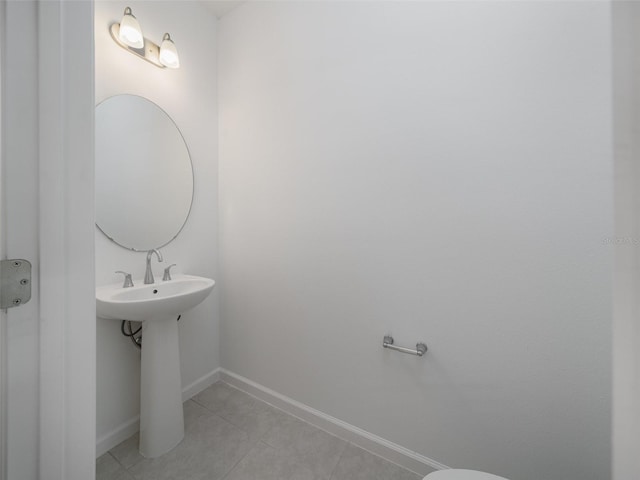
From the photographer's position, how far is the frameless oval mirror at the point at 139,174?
4.11 feet

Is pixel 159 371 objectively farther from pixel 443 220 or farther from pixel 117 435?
pixel 443 220

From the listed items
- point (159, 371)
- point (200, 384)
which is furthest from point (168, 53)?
point (200, 384)

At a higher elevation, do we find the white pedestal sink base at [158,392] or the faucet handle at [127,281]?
the faucet handle at [127,281]

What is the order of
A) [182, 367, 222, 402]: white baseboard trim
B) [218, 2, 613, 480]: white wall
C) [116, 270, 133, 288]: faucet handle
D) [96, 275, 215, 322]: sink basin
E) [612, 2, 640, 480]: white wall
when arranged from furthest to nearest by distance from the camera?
[182, 367, 222, 402]: white baseboard trim, [116, 270, 133, 288]: faucet handle, [96, 275, 215, 322]: sink basin, [218, 2, 613, 480]: white wall, [612, 2, 640, 480]: white wall

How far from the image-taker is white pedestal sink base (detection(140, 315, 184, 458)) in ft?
4.02

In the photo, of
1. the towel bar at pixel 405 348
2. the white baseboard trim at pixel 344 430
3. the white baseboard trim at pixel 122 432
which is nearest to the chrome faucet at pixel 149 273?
the white baseboard trim at pixel 122 432

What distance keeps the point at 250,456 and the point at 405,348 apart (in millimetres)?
931

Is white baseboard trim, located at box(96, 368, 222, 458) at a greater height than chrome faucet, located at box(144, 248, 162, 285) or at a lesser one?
lesser

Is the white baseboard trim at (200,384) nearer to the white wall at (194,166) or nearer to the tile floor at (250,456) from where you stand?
the white wall at (194,166)

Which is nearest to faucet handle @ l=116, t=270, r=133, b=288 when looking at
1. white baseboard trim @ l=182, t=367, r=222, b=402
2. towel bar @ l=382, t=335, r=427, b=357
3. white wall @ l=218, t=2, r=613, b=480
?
white wall @ l=218, t=2, r=613, b=480

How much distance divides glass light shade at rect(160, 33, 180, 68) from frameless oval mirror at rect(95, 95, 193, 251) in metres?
0.24

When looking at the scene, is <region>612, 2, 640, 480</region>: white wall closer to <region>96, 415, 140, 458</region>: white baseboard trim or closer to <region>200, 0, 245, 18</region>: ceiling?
<region>96, 415, 140, 458</region>: white baseboard trim

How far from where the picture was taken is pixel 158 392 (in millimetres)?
1244

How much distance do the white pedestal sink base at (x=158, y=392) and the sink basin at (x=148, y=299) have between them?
0.11 meters
